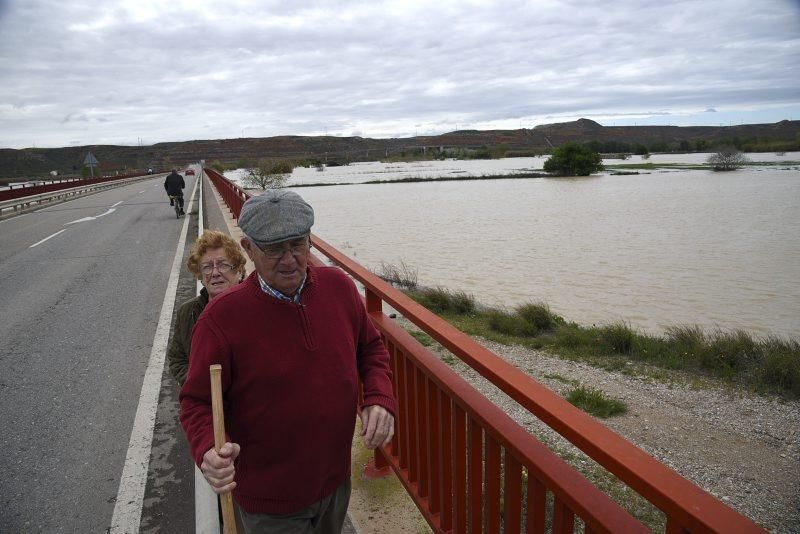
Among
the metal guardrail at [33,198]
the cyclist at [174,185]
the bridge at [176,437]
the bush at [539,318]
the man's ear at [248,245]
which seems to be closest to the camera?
the bridge at [176,437]

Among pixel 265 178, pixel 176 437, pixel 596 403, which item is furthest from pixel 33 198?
pixel 596 403

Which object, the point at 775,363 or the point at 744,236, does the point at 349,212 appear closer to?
the point at 744,236

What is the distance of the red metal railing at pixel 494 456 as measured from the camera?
48.3 inches

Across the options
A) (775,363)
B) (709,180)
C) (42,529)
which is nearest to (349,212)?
(775,363)

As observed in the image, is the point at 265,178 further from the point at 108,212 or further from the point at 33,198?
the point at 108,212

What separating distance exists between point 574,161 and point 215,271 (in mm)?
75580

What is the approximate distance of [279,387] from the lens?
1.77 metres

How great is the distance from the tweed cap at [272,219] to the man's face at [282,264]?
3 centimetres

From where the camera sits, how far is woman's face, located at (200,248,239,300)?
117 inches

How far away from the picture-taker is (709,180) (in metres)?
56.4

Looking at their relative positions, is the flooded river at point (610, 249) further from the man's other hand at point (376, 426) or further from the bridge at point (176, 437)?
the man's other hand at point (376, 426)

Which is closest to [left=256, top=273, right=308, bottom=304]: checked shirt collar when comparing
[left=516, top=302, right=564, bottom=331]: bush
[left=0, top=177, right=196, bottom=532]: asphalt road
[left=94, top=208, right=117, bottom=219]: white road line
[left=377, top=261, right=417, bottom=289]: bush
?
[left=0, top=177, right=196, bottom=532]: asphalt road

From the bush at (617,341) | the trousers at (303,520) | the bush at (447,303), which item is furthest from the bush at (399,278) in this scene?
the trousers at (303,520)

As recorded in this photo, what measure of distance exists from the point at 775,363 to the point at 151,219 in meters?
17.7
